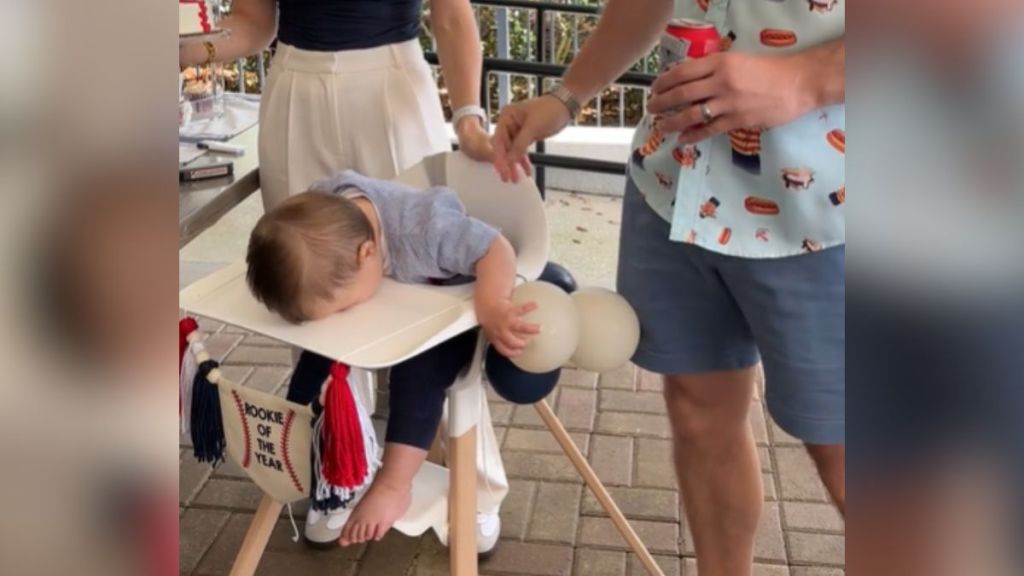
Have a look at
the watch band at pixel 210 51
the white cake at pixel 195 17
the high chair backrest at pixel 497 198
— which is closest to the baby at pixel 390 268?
the high chair backrest at pixel 497 198

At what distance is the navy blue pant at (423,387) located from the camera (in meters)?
1.55

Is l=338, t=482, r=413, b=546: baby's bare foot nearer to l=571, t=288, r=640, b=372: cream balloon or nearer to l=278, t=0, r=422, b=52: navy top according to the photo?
l=571, t=288, r=640, b=372: cream balloon

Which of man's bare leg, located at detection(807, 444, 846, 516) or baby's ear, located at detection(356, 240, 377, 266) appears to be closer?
man's bare leg, located at detection(807, 444, 846, 516)

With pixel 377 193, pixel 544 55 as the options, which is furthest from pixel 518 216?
pixel 544 55

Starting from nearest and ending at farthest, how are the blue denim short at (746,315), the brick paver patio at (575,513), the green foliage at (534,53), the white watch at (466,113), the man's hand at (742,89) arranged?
the man's hand at (742,89), the blue denim short at (746,315), the white watch at (466,113), the brick paver patio at (575,513), the green foliage at (534,53)

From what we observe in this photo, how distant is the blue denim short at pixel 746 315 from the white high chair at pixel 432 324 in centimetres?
20

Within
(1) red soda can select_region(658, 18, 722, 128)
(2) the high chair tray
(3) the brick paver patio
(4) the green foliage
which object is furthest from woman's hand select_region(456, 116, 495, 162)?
(4) the green foliage

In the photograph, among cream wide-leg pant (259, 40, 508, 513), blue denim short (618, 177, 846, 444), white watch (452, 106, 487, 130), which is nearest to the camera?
blue denim short (618, 177, 846, 444)

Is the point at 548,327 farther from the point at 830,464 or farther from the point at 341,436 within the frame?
the point at 830,464

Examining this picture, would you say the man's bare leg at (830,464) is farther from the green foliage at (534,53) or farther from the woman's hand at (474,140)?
the green foliage at (534,53)

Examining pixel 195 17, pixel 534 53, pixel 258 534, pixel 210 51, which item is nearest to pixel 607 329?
pixel 258 534

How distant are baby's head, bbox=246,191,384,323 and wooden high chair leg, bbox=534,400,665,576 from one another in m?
0.53

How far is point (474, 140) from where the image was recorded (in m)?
1.76

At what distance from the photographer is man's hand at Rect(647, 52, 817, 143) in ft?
3.70
